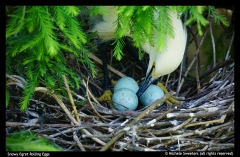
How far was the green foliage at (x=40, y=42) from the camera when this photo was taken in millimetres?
1346

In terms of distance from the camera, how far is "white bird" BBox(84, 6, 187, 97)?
1799mm

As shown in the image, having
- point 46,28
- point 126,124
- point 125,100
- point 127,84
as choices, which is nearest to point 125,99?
point 125,100

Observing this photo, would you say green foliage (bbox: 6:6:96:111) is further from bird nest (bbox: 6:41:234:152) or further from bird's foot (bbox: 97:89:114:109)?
bird's foot (bbox: 97:89:114:109)

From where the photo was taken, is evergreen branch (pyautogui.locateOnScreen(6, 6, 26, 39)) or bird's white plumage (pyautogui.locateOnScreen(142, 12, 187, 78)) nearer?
evergreen branch (pyautogui.locateOnScreen(6, 6, 26, 39))

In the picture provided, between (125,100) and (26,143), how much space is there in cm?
67

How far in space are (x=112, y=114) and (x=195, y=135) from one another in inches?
16.9

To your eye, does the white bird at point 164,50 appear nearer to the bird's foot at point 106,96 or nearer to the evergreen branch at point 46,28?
the bird's foot at point 106,96

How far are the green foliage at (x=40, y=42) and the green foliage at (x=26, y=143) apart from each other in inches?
5.0

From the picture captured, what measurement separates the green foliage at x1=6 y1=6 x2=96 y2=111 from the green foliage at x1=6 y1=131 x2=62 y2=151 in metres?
0.13

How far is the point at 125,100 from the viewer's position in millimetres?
1876

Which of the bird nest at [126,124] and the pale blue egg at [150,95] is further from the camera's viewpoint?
the pale blue egg at [150,95]

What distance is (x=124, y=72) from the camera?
97.7 inches

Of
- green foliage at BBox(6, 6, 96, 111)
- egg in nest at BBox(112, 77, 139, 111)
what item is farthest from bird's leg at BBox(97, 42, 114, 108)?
green foliage at BBox(6, 6, 96, 111)

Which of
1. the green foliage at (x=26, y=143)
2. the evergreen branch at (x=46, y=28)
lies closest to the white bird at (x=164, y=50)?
the evergreen branch at (x=46, y=28)
